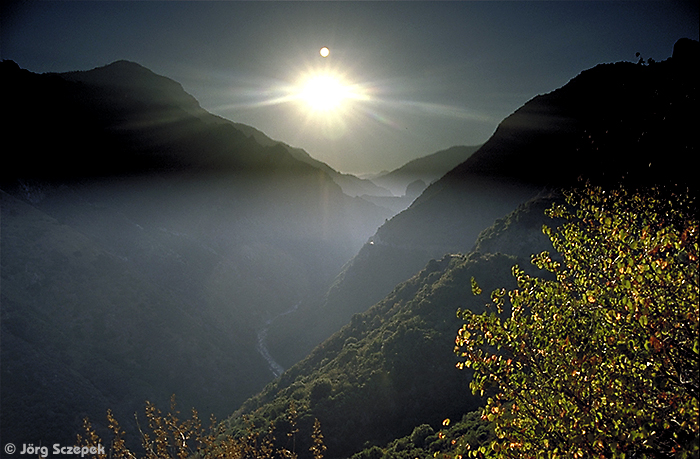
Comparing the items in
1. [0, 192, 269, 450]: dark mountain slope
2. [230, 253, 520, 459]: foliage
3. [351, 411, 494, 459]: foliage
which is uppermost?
[0, 192, 269, 450]: dark mountain slope

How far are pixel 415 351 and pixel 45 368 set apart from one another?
43.8m

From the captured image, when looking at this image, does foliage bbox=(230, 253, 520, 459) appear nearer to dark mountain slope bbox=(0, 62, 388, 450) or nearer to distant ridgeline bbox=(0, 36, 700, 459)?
distant ridgeline bbox=(0, 36, 700, 459)

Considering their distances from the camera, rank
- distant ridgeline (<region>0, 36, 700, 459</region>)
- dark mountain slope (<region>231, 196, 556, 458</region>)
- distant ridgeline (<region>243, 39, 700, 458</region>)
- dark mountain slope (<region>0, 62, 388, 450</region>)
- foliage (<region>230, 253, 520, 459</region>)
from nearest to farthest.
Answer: distant ridgeline (<region>243, 39, 700, 458</region>) < foliage (<region>230, 253, 520, 459</region>) < dark mountain slope (<region>231, 196, 556, 458</region>) < distant ridgeline (<region>0, 36, 700, 459</region>) < dark mountain slope (<region>0, 62, 388, 450</region>)

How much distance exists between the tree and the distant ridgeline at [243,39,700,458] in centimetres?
984

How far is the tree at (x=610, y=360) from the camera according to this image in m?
5.36

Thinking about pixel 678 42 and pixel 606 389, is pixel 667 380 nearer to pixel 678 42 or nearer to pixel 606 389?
pixel 606 389

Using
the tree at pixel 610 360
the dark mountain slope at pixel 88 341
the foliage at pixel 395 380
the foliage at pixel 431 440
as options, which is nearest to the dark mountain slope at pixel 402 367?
the foliage at pixel 395 380

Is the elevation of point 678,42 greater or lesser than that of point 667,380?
greater

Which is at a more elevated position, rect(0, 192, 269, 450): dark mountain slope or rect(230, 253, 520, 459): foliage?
rect(0, 192, 269, 450): dark mountain slope

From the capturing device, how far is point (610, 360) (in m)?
5.98

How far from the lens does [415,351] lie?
30625mm

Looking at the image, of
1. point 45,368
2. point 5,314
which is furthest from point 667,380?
point 5,314

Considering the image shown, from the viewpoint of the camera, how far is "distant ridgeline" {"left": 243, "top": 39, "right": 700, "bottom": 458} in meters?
21.5

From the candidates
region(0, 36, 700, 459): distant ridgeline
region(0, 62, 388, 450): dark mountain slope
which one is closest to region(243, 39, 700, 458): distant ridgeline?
region(0, 36, 700, 459): distant ridgeline
